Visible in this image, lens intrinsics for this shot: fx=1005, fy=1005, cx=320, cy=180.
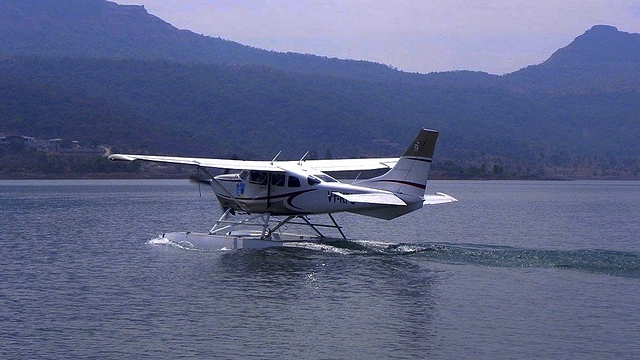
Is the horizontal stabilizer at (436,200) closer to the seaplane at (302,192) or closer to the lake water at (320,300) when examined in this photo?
the seaplane at (302,192)

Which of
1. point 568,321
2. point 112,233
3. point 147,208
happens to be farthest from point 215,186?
point 147,208

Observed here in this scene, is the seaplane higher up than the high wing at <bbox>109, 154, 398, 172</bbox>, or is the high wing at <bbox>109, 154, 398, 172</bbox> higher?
the high wing at <bbox>109, 154, 398, 172</bbox>

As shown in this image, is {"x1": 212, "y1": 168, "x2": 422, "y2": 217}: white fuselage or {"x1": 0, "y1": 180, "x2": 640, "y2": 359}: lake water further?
{"x1": 212, "y1": 168, "x2": 422, "y2": 217}: white fuselage

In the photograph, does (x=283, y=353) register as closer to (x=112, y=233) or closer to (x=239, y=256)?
(x=239, y=256)

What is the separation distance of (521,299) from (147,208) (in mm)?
33642

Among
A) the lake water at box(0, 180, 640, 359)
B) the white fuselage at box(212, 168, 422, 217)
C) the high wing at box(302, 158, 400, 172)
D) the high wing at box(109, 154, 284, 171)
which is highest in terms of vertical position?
the high wing at box(302, 158, 400, 172)

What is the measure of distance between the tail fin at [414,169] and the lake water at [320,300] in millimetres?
1765

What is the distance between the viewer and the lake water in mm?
15539

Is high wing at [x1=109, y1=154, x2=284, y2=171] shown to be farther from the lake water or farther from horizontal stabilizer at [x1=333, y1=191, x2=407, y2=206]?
horizontal stabilizer at [x1=333, y1=191, x2=407, y2=206]

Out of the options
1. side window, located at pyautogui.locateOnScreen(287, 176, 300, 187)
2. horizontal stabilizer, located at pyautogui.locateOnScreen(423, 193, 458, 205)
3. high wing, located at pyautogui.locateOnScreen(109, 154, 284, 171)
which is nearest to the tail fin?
horizontal stabilizer, located at pyautogui.locateOnScreen(423, 193, 458, 205)

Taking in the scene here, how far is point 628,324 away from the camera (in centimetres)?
1739

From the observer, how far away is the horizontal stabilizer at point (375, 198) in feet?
79.8

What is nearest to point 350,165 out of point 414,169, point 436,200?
point 436,200

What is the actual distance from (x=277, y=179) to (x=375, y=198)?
3091 mm
